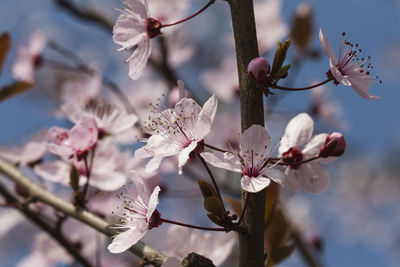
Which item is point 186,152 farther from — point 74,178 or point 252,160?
point 74,178

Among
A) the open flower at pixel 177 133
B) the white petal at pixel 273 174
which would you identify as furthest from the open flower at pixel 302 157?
the open flower at pixel 177 133

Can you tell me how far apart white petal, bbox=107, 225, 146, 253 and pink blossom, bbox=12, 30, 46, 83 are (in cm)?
167

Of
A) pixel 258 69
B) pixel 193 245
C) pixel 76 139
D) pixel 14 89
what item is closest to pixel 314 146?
pixel 258 69

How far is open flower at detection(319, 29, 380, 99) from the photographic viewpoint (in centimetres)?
110

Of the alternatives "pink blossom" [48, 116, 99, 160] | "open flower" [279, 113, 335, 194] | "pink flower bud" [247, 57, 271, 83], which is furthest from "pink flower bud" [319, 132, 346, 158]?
"pink blossom" [48, 116, 99, 160]

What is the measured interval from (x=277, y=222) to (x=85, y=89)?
129cm

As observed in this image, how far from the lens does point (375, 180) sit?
8.63 m

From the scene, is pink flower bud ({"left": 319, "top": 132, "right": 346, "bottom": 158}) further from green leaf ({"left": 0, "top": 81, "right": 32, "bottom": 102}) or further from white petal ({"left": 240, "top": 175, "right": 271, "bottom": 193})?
green leaf ({"left": 0, "top": 81, "right": 32, "bottom": 102})

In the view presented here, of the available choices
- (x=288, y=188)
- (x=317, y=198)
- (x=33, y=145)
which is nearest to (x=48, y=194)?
(x=33, y=145)

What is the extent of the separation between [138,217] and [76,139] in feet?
1.36

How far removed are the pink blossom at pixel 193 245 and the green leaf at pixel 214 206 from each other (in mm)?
421

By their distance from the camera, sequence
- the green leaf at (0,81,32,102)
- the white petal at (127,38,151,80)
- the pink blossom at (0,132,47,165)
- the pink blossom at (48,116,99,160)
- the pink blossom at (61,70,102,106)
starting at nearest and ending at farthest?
the white petal at (127,38,151,80)
the pink blossom at (48,116,99,160)
the pink blossom at (0,132,47,165)
the green leaf at (0,81,32,102)
the pink blossom at (61,70,102,106)

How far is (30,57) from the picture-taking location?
264 centimetres

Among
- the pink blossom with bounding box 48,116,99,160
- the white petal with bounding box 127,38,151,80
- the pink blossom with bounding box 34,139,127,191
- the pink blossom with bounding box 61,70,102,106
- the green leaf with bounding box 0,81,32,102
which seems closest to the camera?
the white petal with bounding box 127,38,151,80
